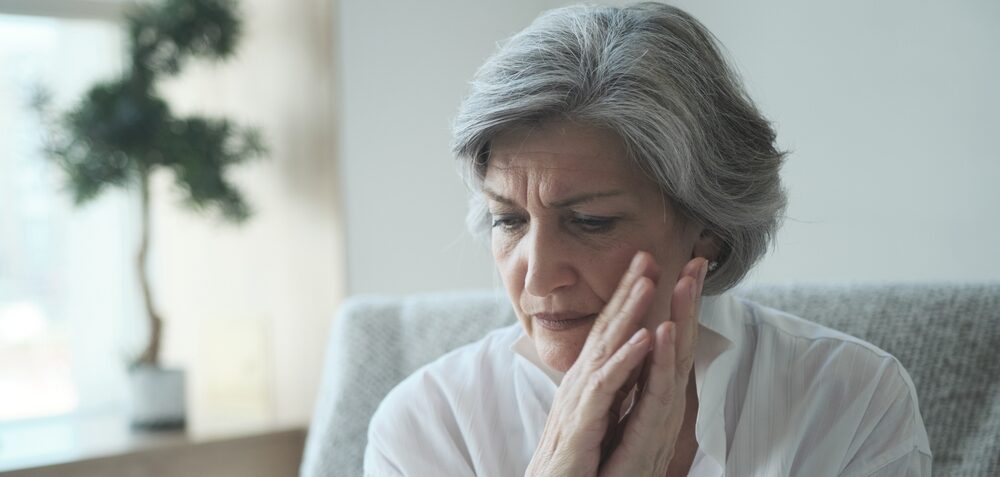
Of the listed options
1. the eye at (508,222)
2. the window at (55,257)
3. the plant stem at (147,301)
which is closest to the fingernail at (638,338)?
the eye at (508,222)

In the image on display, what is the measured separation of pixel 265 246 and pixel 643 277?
1944 mm

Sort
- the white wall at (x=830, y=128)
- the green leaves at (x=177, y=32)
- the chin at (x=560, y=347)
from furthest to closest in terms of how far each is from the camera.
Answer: the green leaves at (x=177, y=32) → the white wall at (x=830, y=128) → the chin at (x=560, y=347)

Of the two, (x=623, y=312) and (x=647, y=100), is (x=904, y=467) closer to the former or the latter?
(x=623, y=312)

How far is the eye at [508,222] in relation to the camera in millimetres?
1262

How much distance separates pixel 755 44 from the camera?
225cm

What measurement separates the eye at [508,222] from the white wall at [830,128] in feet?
0.94

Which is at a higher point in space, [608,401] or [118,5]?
[118,5]

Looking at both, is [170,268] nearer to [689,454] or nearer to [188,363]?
[188,363]

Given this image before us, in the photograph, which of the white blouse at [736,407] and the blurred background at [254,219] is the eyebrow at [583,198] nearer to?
the white blouse at [736,407]

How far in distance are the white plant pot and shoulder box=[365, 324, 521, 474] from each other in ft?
4.34

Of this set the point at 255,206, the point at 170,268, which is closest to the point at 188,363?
the point at 170,268

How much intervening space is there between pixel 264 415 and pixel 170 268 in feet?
1.70

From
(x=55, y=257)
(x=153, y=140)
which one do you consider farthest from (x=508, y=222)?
(x=55, y=257)

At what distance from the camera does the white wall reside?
186 centimetres
